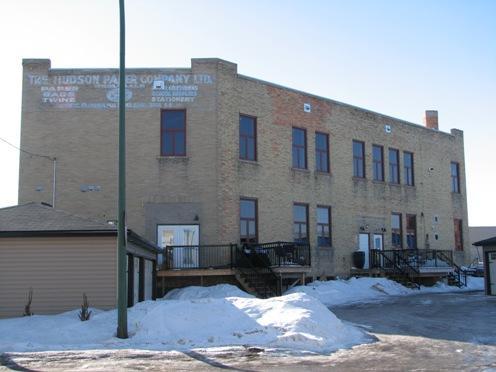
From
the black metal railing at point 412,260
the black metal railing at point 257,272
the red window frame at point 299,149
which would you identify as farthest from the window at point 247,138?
the black metal railing at point 412,260

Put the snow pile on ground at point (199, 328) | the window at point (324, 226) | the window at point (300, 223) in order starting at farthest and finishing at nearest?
the window at point (324, 226), the window at point (300, 223), the snow pile on ground at point (199, 328)

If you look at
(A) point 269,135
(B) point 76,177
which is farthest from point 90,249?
(A) point 269,135

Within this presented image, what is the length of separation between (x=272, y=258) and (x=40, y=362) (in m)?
16.8

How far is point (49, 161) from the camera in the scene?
2738cm

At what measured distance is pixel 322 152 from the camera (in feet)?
108

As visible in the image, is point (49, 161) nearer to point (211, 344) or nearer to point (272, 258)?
point (272, 258)

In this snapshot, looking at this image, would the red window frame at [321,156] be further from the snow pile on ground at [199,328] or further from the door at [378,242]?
the snow pile on ground at [199,328]

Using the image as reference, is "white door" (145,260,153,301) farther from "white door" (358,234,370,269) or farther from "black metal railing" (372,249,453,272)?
"black metal railing" (372,249,453,272)

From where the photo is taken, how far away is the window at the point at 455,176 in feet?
137

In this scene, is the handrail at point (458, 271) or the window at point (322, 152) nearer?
the window at point (322, 152)

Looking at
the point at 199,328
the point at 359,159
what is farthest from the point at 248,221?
the point at 199,328

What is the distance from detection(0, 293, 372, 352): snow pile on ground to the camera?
43.1ft

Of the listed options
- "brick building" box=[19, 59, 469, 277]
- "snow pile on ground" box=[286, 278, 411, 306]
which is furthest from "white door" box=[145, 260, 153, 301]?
"snow pile on ground" box=[286, 278, 411, 306]

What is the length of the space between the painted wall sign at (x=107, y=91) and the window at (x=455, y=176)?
68.7 feet
